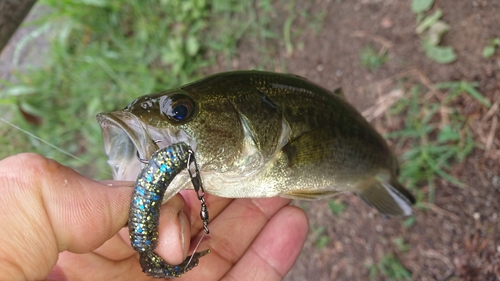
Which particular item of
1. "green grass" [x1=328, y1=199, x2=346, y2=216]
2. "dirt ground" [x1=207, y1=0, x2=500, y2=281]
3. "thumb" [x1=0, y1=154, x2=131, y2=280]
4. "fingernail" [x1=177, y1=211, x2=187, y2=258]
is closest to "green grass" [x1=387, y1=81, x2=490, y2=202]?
"dirt ground" [x1=207, y1=0, x2=500, y2=281]

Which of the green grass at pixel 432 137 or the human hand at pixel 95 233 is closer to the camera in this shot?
the human hand at pixel 95 233

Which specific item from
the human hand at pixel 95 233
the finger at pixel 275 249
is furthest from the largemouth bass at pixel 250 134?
the finger at pixel 275 249

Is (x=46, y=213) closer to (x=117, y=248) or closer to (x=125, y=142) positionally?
(x=125, y=142)

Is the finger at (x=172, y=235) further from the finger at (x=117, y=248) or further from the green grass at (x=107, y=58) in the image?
the green grass at (x=107, y=58)

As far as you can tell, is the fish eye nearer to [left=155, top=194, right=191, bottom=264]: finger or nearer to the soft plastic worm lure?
the soft plastic worm lure

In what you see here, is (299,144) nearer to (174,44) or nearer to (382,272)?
(382,272)

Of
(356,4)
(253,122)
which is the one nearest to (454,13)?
(356,4)

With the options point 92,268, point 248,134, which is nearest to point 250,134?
point 248,134
